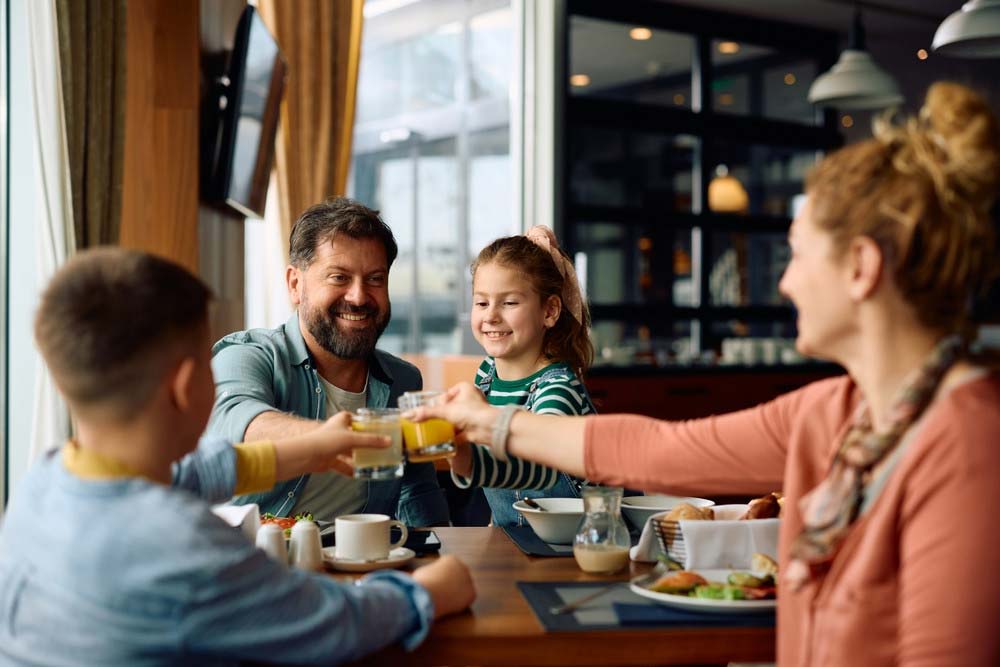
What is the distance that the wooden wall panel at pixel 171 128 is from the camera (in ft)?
13.6

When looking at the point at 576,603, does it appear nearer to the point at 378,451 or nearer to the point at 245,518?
the point at 378,451

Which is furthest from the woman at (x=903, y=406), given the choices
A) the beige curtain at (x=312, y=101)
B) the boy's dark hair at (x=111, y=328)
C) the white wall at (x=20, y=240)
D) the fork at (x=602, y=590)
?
the beige curtain at (x=312, y=101)

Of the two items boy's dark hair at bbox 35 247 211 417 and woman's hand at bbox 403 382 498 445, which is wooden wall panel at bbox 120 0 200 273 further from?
boy's dark hair at bbox 35 247 211 417

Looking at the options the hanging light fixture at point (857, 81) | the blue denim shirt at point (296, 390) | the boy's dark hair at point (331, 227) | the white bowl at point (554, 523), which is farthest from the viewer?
the hanging light fixture at point (857, 81)

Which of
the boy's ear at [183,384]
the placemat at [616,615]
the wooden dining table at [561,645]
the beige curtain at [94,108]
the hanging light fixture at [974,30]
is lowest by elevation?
the wooden dining table at [561,645]

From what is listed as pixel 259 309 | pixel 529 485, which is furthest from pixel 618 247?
pixel 529 485

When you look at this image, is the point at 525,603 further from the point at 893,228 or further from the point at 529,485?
the point at 893,228

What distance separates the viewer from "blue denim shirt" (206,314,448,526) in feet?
7.93

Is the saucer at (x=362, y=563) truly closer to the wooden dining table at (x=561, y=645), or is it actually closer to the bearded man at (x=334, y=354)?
the wooden dining table at (x=561, y=645)

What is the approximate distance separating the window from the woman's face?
5.31 meters

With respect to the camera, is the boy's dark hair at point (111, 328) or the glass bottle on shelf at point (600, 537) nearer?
the boy's dark hair at point (111, 328)

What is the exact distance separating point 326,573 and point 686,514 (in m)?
0.60

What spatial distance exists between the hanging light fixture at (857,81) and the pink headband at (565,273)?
2.83m

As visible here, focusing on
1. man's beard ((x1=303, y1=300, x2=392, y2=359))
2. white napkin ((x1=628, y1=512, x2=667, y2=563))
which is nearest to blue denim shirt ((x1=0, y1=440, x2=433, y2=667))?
white napkin ((x1=628, y1=512, x2=667, y2=563))
